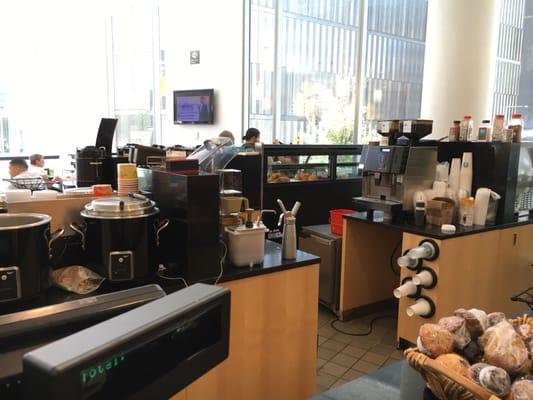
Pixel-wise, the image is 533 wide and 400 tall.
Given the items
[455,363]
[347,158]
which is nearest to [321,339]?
[347,158]

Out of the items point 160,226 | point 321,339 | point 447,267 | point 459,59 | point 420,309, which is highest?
point 459,59

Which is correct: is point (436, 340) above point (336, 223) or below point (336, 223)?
above

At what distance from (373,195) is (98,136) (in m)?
1.91

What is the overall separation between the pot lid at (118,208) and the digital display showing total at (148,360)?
997 millimetres

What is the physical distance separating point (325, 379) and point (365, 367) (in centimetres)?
30

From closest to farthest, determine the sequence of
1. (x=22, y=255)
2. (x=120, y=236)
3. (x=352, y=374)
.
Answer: (x=22, y=255), (x=120, y=236), (x=352, y=374)

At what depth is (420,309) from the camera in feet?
9.07

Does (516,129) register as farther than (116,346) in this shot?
Yes

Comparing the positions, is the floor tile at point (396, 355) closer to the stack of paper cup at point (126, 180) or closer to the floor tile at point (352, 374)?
the floor tile at point (352, 374)

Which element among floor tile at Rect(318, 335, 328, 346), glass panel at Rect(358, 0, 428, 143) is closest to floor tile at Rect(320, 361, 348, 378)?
floor tile at Rect(318, 335, 328, 346)

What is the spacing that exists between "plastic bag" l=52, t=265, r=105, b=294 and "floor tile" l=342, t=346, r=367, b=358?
75.8 inches

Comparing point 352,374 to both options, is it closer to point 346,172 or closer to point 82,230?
point 82,230

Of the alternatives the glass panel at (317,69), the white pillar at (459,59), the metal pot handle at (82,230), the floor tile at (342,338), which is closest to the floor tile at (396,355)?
the floor tile at (342,338)

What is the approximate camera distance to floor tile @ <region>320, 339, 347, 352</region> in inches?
121
